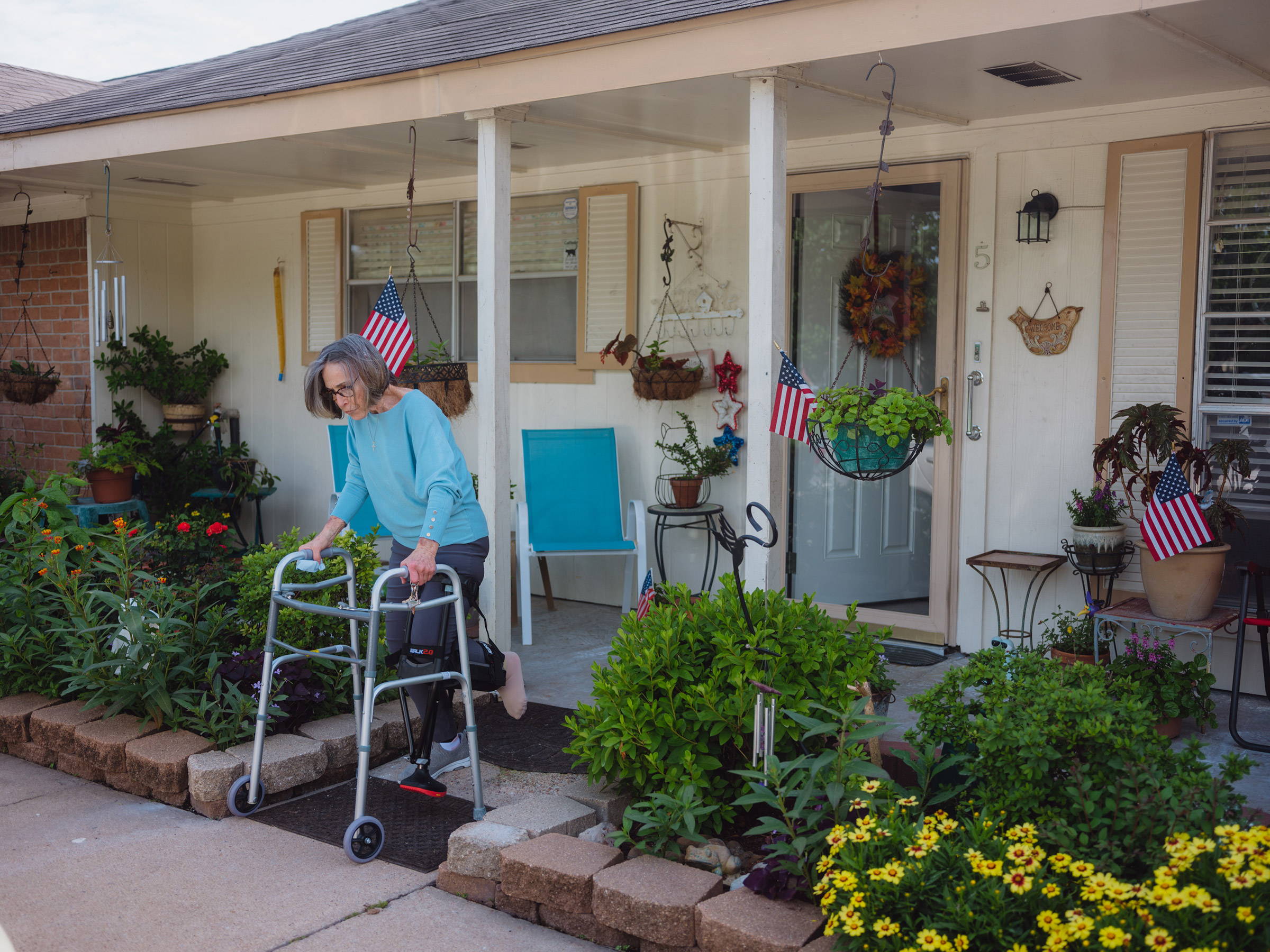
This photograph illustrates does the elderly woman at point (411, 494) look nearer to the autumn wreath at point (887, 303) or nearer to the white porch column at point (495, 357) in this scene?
the white porch column at point (495, 357)

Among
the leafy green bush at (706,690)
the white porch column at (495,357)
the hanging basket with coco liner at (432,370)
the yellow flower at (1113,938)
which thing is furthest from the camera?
the hanging basket with coco liner at (432,370)

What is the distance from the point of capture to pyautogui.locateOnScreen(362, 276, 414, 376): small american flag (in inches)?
201

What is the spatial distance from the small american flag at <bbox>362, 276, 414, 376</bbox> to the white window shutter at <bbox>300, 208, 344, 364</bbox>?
2487mm

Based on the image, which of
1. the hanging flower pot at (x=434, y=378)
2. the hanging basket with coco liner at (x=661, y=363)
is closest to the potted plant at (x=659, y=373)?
the hanging basket with coco liner at (x=661, y=363)

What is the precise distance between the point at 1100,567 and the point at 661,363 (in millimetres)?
2386

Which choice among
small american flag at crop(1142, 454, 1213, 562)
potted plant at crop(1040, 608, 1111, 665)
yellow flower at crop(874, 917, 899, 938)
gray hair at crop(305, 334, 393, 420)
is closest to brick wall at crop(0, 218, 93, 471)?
gray hair at crop(305, 334, 393, 420)

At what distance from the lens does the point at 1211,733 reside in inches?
164

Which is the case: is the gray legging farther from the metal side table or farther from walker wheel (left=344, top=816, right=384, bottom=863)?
the metal side table

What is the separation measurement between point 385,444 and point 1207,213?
11.1 ft

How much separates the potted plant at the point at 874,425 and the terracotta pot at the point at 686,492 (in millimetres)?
2047

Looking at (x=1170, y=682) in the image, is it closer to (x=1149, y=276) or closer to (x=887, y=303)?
(x=1149, y=276)

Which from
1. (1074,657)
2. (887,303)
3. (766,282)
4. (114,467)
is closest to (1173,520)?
(1074,657)

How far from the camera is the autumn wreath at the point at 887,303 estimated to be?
545cm

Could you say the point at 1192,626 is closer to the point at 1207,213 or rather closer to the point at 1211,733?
the point at 1211,733
